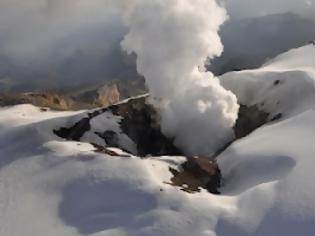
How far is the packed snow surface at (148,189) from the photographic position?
44.1 metres

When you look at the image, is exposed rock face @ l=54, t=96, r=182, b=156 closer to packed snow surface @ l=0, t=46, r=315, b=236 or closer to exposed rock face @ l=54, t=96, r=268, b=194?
exposed rock face @ l=54, t=96, r=268, b=194

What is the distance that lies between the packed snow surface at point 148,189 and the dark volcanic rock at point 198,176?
71cm

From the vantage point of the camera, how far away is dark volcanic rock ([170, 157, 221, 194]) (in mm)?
51156

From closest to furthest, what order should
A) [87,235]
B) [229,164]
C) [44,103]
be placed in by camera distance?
[87,235], [229,164], [44,103]

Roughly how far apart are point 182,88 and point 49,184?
68.4 feet

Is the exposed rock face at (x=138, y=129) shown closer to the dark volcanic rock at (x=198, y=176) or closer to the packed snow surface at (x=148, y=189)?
the packed snow surface at (x=148, y=189)

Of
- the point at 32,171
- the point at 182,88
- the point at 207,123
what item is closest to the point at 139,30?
the point at 182,88

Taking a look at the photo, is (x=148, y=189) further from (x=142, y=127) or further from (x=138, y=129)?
(x=142, y=127)

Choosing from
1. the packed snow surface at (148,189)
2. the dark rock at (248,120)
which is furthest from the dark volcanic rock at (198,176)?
the dark rock at (248,120)

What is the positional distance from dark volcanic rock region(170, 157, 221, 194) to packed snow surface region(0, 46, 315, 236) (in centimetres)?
71

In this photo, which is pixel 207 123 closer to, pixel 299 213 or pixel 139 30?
pixel 139 30

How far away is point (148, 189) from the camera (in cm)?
4819

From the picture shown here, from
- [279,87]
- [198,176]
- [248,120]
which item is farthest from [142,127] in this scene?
[198,176]

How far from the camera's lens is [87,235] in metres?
43.6
